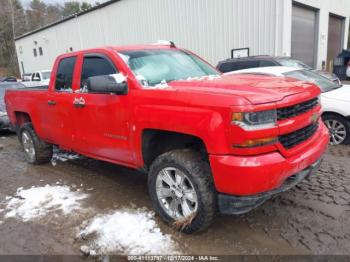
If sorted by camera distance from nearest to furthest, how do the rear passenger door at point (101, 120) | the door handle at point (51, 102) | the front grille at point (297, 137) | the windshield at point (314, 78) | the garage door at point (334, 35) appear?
the front grille at point (297, 137), the rear passenger door at point (101, 120), the door handle at point (51, 102), the windshield at point (314, 78), the garage door at point (334, 35)

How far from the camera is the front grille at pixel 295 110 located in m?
2.88

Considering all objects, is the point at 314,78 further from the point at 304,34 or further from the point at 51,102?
the point at 304,34

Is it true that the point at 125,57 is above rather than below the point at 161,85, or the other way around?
above

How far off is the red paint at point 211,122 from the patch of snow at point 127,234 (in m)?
0.61

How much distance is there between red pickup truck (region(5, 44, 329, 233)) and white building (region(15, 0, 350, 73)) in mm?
9694

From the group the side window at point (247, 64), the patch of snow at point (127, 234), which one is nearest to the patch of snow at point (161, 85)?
the patch of snow at point (127, 234)

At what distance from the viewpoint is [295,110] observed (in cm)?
304

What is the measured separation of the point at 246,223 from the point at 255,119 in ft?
4.35

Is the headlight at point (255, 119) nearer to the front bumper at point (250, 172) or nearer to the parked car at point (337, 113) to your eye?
the front bumper at point (250, 172)

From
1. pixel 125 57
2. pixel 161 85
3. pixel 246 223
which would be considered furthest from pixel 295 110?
pixel 125 57

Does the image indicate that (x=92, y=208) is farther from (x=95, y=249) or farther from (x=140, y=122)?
(x=140, y=122)

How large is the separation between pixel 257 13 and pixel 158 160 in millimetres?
11578

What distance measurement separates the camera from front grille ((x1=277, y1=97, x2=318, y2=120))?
2883 millimetres

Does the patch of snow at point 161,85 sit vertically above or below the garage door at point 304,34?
below
